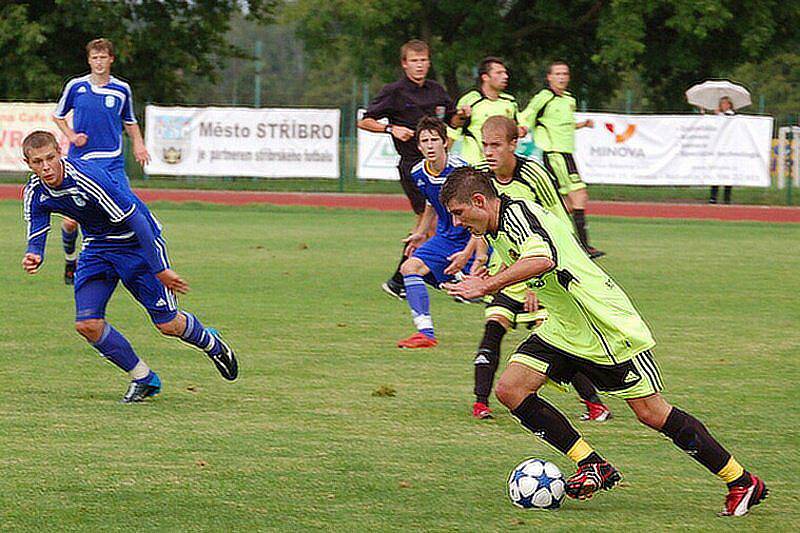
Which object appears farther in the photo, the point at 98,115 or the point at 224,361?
the point at 98,115

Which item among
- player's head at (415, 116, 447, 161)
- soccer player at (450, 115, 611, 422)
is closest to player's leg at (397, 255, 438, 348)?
player's head at (415, 116, 447, 161)

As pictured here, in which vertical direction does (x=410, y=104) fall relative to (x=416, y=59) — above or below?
below

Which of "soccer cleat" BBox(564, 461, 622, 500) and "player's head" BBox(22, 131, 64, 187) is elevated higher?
"player's head" BBox(22, 131, 64, 187)

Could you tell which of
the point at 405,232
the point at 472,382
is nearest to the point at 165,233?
the point at 405,232

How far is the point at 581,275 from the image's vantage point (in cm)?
509

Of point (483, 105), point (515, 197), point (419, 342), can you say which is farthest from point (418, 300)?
point (483, 105)

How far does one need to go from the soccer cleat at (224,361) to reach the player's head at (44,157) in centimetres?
131

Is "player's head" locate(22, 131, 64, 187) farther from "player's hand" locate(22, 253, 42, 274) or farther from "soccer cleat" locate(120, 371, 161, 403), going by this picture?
"soccer cleat" locate(120, 371, 161, 403)

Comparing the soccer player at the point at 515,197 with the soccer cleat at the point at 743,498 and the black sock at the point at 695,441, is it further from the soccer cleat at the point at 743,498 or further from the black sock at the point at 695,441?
the soccer cleat at the point at 743,498

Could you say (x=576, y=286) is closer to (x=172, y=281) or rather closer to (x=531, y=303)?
(x=531, y=303)

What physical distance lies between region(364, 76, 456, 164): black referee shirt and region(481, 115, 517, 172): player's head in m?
4.69

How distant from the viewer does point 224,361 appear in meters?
7.48

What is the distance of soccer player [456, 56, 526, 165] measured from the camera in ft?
36.4

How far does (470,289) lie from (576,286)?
421 mm
